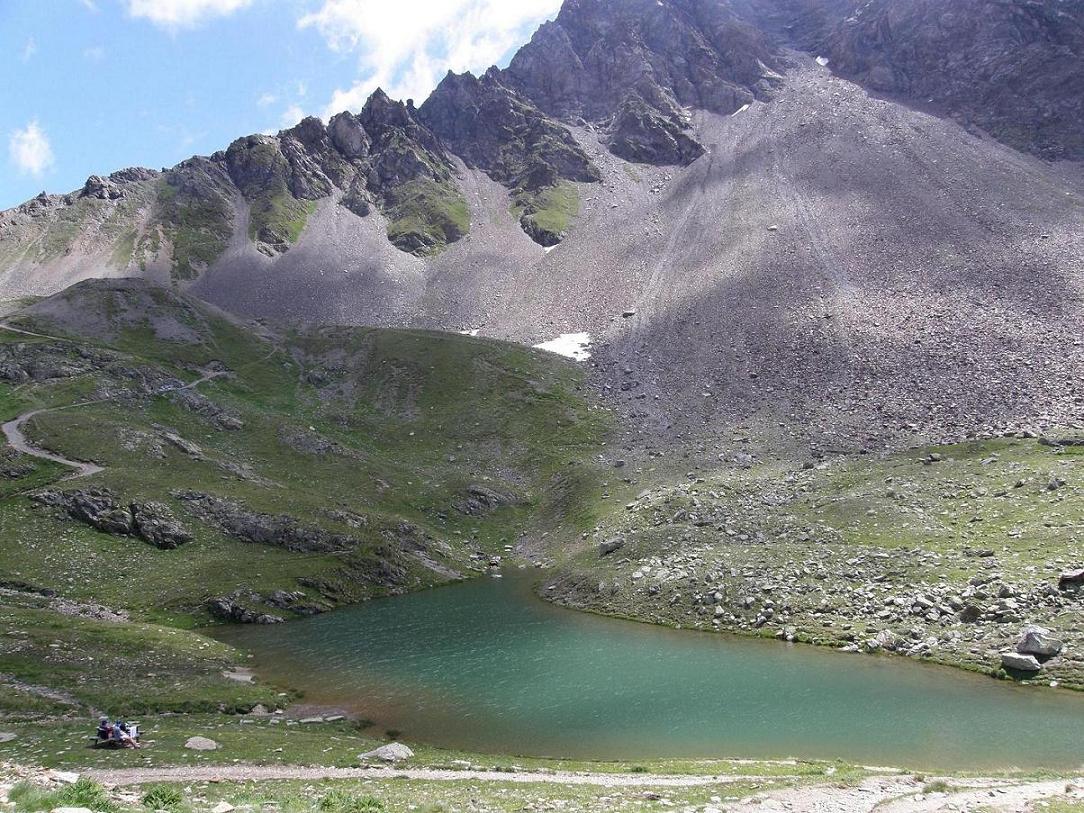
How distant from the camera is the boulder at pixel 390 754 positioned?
28109 millimetres

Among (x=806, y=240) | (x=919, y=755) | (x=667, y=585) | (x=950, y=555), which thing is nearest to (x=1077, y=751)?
(x=919, y=755)

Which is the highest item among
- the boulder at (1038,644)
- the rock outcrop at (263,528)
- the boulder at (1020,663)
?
the rock outcrop at (263,528)

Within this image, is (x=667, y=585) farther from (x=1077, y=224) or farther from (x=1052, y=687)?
(x=1077, y=224)

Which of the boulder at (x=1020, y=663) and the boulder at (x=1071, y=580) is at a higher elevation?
the boulder at (x=1071, y=580)

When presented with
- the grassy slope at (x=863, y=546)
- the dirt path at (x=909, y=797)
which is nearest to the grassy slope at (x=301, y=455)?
the grassy slope at (x=863, y=546)

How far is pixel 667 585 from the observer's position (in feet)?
176

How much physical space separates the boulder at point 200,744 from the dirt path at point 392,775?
2.93m

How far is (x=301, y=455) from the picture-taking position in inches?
3652

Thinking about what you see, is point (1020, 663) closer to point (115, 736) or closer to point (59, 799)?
point (59, 799)

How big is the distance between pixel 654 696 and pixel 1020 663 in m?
18.9

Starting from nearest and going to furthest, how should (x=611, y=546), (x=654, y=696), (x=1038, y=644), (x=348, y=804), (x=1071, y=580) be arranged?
(x=348, y=804)
(x=1038, y=644)
(x=654, y=696)
(x=1071, y=580)
(x=611, y=546)

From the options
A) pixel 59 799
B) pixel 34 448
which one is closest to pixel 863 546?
pixel 59 799

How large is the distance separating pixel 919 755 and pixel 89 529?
70.1 m

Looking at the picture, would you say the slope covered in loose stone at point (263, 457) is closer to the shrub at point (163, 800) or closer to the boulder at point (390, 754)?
the boulder at point (390, 754)
